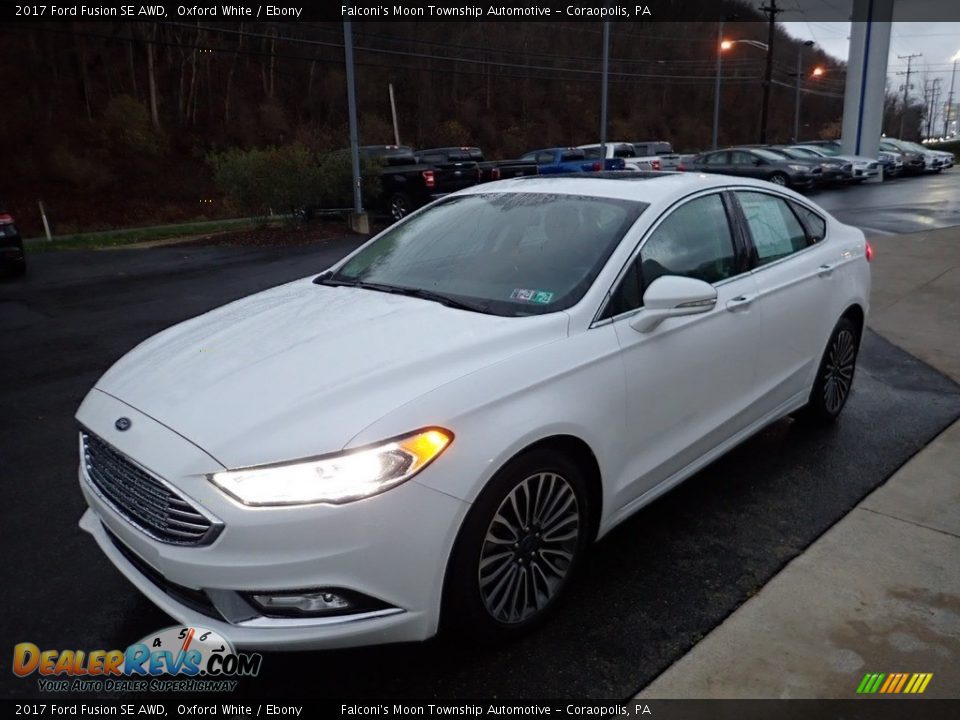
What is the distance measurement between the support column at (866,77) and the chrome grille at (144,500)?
34482mm

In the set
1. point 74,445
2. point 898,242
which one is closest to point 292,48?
point 898,242

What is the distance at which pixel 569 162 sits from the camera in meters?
27.5

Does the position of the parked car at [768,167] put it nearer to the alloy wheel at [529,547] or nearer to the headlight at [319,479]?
the alloy wheel at [529,547]

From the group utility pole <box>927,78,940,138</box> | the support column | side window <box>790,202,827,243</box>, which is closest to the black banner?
the support column

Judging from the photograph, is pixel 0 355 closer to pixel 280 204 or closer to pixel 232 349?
pixel 232 349

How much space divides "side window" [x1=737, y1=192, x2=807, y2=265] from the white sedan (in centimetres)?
4

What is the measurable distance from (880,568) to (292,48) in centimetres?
5347

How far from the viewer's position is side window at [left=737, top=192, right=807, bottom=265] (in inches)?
161

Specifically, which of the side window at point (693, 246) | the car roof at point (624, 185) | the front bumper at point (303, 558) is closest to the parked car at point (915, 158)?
the car roof at point (624, 185)

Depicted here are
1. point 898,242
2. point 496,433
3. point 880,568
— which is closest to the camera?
point 496,433

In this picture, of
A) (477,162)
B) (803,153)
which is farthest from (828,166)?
(477,162)

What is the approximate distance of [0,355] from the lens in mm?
7230

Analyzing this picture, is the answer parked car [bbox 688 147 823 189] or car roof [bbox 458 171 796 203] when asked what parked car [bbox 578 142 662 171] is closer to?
parked car [bbox 688 147 823 189]

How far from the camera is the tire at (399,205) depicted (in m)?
20.1
